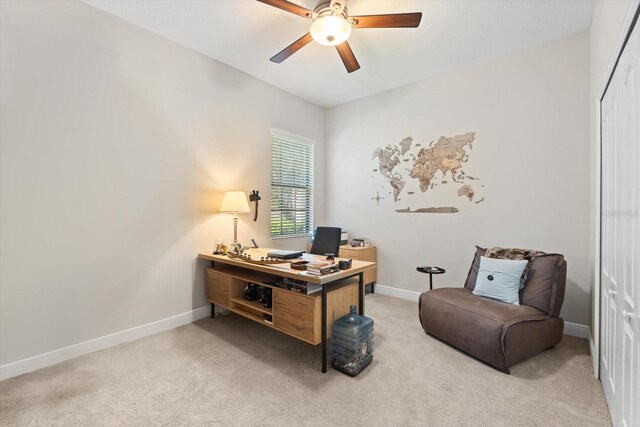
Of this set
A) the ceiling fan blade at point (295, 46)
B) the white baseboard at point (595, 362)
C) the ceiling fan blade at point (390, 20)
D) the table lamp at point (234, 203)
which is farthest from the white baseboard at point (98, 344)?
the white baseboard at point (595, 362)

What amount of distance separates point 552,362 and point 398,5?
313 cm

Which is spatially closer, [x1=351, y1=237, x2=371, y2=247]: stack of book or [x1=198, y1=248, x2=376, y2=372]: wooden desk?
[x1=198, y1=248, x2=376, y2=372]: wooden desk

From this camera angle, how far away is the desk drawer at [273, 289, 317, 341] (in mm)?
2117

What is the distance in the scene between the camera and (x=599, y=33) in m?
2.16

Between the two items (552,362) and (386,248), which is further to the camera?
(386,248)

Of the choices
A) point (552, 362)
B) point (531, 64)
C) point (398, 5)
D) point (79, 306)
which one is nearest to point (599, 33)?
point (531, 64)

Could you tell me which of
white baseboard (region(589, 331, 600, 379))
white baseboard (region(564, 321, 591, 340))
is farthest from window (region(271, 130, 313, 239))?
white baseboard (region(589, 331, 600, 379))

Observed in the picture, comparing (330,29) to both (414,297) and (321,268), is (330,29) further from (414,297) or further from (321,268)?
(414,297)

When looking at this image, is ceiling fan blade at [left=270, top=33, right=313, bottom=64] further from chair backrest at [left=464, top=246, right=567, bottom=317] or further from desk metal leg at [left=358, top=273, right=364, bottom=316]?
chair backrest at [left=464, top=246, right=567, bottom=317]

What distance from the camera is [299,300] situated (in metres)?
2.20

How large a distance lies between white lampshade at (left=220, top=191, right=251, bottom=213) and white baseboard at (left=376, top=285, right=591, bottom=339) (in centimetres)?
227

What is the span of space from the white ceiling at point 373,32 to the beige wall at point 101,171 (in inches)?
12.0

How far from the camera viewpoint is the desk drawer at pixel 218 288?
2.90 m

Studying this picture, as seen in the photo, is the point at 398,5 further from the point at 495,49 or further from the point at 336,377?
the point at 336,377
